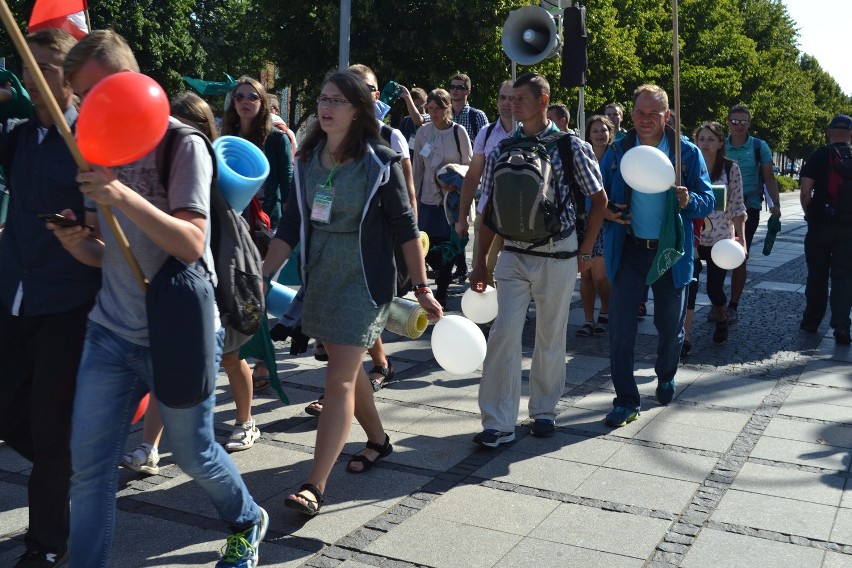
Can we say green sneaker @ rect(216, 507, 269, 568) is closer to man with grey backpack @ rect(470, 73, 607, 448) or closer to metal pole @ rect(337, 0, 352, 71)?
man with grey backpack @ rect(470, 73, 607, 448)

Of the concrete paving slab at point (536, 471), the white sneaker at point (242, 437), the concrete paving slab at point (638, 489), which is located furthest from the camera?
the white sneaker at point (242, 437)

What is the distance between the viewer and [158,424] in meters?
4.79

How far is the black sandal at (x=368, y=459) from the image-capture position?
4891mm

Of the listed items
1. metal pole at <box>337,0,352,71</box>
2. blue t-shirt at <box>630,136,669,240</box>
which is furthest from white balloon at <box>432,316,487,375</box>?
metal pole at <box>337,0,352,71</box>

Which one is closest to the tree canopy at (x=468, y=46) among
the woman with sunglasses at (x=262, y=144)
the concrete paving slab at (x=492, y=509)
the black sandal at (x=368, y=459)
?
the woman with sunglasses at (x=262, y=144)

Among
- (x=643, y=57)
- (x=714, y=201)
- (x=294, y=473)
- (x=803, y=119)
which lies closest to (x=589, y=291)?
(x=714, y=201)

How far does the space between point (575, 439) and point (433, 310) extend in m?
1.56

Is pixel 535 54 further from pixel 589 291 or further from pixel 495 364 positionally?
pixel 495 364

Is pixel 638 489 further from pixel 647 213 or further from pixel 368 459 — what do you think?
pixel 647 213

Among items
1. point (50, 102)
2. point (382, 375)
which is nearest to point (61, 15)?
point (50, 102)

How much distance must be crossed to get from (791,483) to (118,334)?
3297 millimetres

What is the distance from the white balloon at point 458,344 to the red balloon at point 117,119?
6.84 feet

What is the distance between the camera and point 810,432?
230 inches

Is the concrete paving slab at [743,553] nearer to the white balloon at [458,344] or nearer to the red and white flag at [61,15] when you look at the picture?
the white balloon at [458,344]
